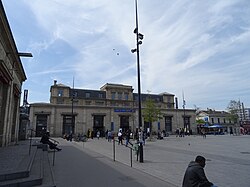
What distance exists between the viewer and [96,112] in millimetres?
51875

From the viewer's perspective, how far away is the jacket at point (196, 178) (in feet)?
12.6

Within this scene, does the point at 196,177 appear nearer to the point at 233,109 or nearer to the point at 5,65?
the point at 5,65

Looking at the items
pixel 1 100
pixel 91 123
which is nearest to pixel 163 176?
pixel 1 100

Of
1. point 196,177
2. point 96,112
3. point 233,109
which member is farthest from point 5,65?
point 233,109

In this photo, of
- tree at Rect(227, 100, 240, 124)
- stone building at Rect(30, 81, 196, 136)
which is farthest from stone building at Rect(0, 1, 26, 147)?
tree at Rect(227, 100, 240, 124)

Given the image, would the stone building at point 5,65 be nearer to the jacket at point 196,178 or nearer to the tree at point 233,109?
the jacket at point 196,178

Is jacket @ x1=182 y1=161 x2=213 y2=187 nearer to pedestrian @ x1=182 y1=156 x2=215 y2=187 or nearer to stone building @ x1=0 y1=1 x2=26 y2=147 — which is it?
pedestrian @ x1=182 y1=156 x2=215 y2=187

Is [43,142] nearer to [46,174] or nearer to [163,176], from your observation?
[46,174]

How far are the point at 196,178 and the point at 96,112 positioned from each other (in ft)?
160

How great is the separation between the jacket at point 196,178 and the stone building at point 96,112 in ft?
115

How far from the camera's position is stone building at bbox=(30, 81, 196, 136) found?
47.0 metres

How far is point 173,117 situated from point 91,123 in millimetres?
25531

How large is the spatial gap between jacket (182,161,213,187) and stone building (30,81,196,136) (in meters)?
35.2

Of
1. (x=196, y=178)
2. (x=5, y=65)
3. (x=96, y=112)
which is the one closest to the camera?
(x=196, y=178)
